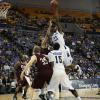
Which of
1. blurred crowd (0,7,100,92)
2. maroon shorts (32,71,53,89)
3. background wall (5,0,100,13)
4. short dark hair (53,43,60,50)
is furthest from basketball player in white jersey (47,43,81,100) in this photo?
background wall (5,0,100,13)

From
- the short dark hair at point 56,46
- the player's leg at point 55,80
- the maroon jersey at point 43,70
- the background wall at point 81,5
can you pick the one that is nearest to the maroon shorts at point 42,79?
the maroon jersey at point 43,70

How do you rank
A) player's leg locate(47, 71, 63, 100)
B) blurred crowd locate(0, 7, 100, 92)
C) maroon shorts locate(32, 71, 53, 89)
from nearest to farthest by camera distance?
1. player's leg locate(47, 71, 63, 100)
2. maroon shorts locate(32, 71, 53, 89)
3. blurred crowd locate(0, 7, 100, 92)

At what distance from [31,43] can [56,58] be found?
20295 mm

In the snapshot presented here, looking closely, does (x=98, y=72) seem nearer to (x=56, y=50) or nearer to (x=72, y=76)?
(x=72, y=76)

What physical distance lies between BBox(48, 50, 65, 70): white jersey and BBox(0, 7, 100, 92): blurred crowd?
1281 centimetres

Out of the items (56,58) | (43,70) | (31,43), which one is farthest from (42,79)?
(31,43)

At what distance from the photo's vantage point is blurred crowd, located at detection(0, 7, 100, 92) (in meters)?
26.6

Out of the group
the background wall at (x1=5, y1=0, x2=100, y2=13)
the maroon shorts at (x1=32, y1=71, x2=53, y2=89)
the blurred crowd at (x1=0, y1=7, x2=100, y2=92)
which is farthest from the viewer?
the background wall at (x1=5, y1=0, x2=100, y2=13)

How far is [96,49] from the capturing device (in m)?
34.7

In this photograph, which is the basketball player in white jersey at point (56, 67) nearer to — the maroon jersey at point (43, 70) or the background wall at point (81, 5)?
the maroon jersey at point (43, 70)

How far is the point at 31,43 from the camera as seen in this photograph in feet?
99.4

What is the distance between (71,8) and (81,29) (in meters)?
3.96

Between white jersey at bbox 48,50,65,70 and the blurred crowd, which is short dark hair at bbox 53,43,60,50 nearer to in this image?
white jersey at bbox 48,50,65,70

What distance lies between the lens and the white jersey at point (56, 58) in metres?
10.0
